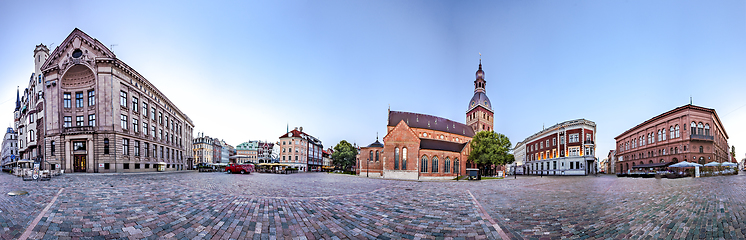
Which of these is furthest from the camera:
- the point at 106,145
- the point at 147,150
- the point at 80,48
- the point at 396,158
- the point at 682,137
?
the point at 147,150


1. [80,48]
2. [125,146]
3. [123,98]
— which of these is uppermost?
[80,48]

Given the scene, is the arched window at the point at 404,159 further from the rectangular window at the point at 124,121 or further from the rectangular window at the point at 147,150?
the rectangular window at the point at 147,150

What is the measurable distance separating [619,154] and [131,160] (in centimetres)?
11029

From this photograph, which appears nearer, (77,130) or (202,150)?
(77,130)

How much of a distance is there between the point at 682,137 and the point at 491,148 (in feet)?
107

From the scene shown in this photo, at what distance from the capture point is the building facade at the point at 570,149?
189 feet

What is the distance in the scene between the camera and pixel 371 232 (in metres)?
6.30

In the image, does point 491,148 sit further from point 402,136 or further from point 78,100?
point 78,100

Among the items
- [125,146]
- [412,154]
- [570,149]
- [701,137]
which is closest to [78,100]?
[125,146]

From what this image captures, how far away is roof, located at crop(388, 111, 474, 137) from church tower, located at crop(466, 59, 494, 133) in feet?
21.4

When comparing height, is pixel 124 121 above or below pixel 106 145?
above

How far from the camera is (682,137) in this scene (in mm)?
44500

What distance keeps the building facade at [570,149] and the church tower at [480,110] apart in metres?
14.4

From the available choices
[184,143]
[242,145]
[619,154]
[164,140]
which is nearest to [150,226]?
[164,140]
